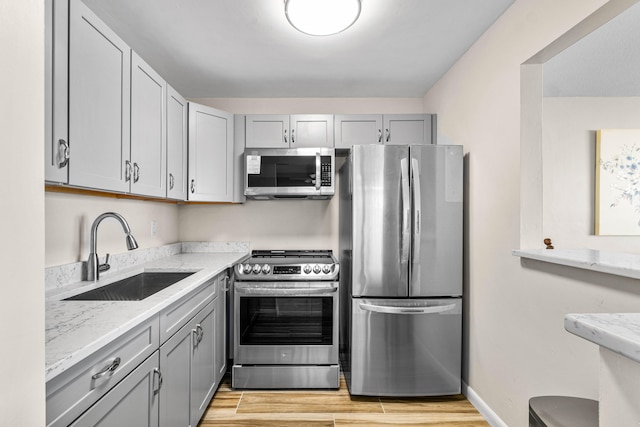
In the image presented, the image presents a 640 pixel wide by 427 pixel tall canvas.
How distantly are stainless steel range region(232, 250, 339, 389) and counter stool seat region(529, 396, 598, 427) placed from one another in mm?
1539

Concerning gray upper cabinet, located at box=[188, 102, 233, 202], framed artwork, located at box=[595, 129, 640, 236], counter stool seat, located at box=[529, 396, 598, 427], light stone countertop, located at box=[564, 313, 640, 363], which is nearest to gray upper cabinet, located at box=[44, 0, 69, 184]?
gray upper cabinet, located at box=[188, 102, 233, 202]

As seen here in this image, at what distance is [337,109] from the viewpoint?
3.23 meters

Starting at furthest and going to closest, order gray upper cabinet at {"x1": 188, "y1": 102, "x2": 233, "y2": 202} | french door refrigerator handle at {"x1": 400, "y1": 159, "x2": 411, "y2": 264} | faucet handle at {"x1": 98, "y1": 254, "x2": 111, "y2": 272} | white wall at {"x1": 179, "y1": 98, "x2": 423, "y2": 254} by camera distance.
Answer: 1. white wall at {"x1": 179, "y1": 98, "x2": 423, "y2": 254}
2. gray upper cabinet at {"x1": 188, "y1": 102, "x2": 233, "y2": 202}
3. french door refrigerator handle at {"x1": 400, "y1": 159, "x2": 411, "y2": 264}
4. faucet handle at {"x1": 98, "y1": 254, "x2": 111, "y2": 272}

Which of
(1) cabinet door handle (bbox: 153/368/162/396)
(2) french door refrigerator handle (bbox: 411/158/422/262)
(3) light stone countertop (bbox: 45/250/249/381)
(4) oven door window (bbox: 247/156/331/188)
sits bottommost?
(1) cabinet door handle (bbox: 153/368/162/396)

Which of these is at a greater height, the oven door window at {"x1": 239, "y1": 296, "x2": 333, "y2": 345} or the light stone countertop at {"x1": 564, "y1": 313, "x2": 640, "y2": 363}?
the light stone countertop at {"x1": 564, "y1": 313, "x2": 640, "y2": 363}

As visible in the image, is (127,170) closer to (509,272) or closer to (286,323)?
(286,323)

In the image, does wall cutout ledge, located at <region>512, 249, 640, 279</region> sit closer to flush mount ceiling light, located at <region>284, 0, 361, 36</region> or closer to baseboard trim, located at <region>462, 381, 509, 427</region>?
baseboard trim, located at <region>462, 381, 509, 427</region>

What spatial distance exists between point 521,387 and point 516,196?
1015 mm

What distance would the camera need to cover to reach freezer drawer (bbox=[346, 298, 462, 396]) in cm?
232

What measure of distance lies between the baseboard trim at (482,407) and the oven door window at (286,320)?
101cm

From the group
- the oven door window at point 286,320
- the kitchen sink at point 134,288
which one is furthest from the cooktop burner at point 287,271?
the kitchen sink at point 134,288

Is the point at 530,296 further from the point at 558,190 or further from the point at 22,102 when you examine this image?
the point at 22,102

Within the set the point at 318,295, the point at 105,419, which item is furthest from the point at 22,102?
the point at 318,295

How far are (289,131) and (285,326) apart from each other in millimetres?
1638
